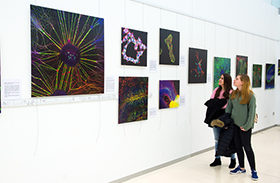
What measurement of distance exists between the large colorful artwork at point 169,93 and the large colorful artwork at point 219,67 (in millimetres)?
1489

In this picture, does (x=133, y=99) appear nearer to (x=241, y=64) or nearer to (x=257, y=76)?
(x=241, y=64)

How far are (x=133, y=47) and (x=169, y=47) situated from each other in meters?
0.95

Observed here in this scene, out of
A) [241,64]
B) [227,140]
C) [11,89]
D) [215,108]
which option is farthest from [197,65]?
[11,89]

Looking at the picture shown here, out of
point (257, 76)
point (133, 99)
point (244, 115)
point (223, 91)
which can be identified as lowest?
point (244, 115)

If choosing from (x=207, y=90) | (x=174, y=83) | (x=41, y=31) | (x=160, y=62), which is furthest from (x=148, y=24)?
(x=207, y=90)

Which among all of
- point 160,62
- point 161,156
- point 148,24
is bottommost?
point 161,156

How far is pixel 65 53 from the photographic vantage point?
3338mm

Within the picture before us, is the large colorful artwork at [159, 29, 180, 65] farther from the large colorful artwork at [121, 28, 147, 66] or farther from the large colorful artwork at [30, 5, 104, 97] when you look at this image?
the large colorful artwork at [30, 5, 104, 97]

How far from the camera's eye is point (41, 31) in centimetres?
311

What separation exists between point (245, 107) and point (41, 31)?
10.8 feet

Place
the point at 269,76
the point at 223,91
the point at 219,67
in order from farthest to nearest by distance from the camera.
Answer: the point at 269,76 → the point at 219,67 → the point at 223,91

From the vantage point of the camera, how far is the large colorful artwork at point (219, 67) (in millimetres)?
6160

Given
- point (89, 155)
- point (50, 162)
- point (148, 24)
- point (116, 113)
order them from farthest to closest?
point (148, 24) → point (116, 113) → point (89, 155) → point (50, 162)

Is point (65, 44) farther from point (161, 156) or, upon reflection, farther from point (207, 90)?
point (207, 90)
